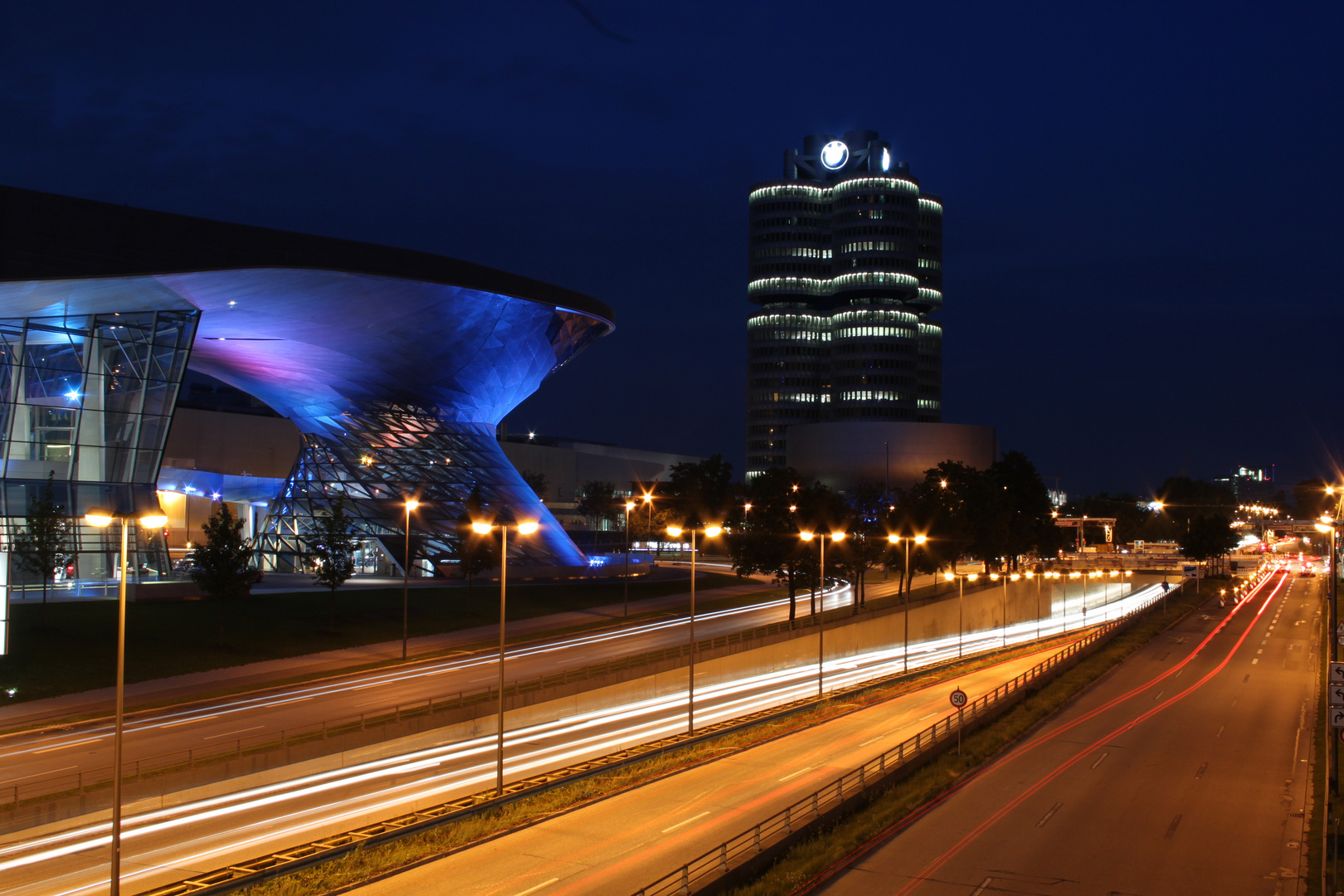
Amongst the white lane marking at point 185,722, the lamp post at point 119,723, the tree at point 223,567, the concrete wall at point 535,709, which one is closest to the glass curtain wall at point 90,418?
the tree at point 223,567

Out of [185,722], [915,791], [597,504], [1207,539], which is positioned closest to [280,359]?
[185,722]

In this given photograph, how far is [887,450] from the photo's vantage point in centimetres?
15300

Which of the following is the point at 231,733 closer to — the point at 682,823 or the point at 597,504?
the point at 682,823

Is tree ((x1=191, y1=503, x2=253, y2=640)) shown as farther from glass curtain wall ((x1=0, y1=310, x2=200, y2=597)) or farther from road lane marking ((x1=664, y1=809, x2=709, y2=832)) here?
road lane marking ((x1=664, y1=809, x2=709, y2=832))

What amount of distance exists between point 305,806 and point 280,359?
47058 mm

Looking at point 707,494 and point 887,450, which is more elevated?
point 887,450

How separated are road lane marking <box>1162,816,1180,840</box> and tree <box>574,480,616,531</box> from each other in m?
108

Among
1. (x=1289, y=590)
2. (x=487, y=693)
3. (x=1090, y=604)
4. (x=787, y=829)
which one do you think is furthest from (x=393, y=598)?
(x=1289, y=590)

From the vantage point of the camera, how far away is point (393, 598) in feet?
180

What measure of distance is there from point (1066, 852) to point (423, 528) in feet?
163

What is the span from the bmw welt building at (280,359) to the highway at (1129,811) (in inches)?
1503

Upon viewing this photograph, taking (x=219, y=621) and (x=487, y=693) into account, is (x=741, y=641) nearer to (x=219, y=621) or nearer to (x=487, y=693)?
(x=487, y=693)

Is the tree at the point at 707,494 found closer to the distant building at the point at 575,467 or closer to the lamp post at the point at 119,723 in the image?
the distant building at the point at 575,467

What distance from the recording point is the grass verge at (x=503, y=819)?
1641 centimetres
